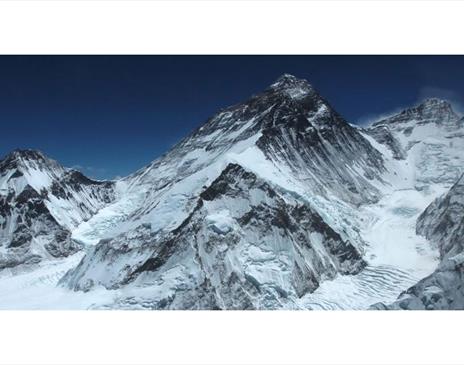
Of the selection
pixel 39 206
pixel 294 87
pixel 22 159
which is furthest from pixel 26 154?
pixel 294 87

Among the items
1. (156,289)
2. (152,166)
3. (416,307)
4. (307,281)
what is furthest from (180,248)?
(152,166)

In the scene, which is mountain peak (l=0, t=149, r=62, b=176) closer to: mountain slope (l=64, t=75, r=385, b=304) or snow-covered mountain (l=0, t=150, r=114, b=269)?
snow-covered mountain (l=0, t=150, r=114, b=269)

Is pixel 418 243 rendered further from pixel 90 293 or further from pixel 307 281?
pixel 90 293

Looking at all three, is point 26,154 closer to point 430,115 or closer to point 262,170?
point 262,170

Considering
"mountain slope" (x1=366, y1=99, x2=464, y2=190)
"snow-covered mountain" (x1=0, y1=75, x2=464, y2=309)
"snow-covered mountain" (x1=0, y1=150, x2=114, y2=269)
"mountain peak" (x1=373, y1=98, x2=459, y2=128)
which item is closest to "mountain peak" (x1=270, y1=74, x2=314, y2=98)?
"snow-covered mountain" (x1=0, y1=75, x2=464, y2=309)

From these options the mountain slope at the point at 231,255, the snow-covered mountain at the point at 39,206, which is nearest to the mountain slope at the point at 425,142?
the mountain slope at the point at 231,255

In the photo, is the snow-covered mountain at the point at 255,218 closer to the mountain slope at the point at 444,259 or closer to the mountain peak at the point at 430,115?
the mountain slope at the point at 444,259
